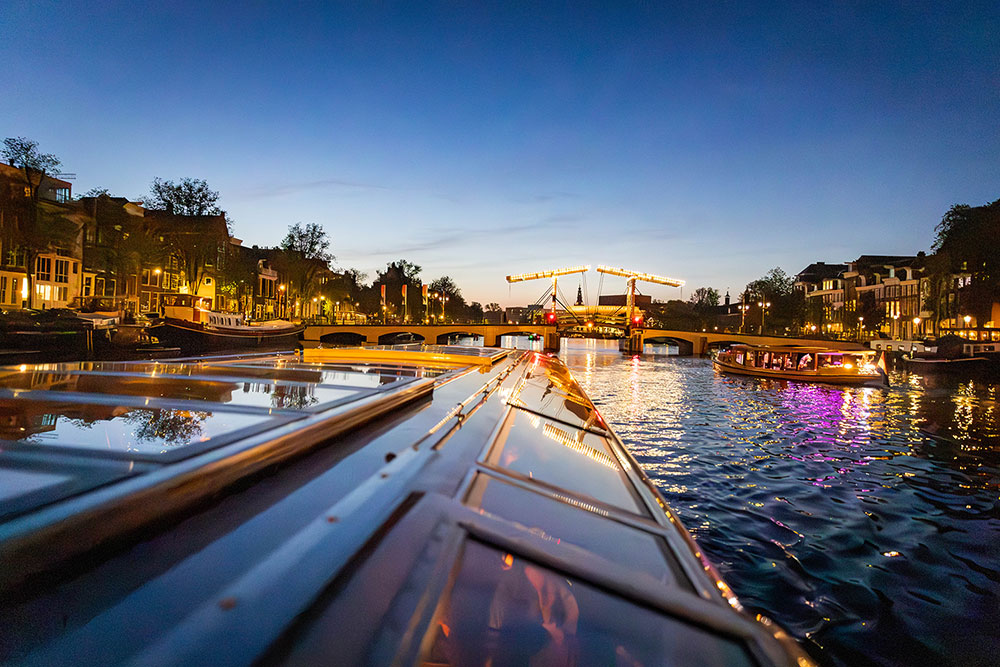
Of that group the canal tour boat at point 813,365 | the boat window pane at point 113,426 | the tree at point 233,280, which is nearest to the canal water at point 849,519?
the boat window pane at point 113,426

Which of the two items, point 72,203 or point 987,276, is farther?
point 987,276

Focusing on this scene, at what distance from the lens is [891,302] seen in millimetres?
59875

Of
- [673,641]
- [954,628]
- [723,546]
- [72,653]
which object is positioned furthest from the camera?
[723,546]

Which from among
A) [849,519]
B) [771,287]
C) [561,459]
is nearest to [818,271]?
[771,287]

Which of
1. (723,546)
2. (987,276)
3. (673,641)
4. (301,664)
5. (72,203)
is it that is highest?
(72,203)

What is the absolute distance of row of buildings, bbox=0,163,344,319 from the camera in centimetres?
2856

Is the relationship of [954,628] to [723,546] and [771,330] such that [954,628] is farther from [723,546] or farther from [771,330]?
[771,330]

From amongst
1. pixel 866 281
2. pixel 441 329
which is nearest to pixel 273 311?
pixel 441 329

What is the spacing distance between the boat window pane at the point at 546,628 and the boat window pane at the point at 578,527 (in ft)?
0.91

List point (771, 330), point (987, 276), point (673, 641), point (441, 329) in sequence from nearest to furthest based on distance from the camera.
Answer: point (673, 641), point (987, 276), point (441, 329), point (771, 330)

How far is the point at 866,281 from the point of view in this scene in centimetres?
6600

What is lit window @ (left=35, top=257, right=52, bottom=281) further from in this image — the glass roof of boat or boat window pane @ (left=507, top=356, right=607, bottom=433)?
boat window pane @ (left=507, top=356, right=607, bottom=433)

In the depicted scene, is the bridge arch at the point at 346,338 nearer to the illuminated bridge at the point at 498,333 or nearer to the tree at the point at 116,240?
the illuminated bridge at the point at 498,333

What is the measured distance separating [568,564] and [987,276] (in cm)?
5226
